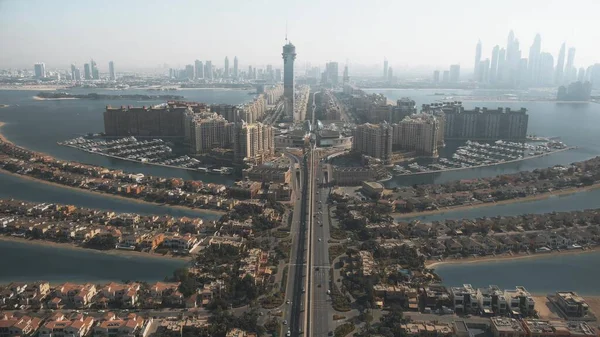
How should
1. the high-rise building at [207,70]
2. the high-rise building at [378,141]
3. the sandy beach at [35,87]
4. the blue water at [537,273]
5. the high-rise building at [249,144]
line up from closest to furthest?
the blue water at [537,273], the high-rise building at [249,144], the high-rise building at [378,141], the sandy beach at [35,87], the high-rise building at [207,70]

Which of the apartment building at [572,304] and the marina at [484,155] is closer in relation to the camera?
the apartment building at [572,304]

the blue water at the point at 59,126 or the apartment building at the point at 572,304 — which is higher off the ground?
the blue water at the point at 59,126

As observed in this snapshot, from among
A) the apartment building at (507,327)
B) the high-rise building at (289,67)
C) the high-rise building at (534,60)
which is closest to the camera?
the apartment building at (507,327)

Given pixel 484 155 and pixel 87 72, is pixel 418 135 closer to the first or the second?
pixel 484 155

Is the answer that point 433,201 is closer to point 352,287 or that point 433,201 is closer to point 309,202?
point 309,202

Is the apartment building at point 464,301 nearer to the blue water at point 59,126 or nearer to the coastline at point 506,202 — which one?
the coastline at point 506,202

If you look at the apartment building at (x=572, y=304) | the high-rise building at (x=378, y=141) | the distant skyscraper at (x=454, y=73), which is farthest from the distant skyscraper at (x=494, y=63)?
the apartment building at (x=572, y=304)

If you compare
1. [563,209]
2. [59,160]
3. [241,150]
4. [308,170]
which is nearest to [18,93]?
[59,160]

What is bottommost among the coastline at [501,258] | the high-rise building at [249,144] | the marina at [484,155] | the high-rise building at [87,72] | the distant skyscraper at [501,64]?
the coastline at [501,258]
